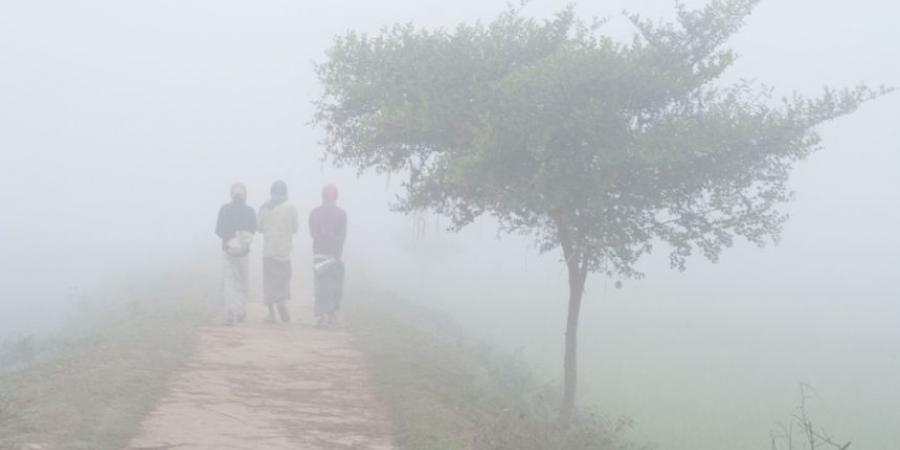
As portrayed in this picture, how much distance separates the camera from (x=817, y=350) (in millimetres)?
38688

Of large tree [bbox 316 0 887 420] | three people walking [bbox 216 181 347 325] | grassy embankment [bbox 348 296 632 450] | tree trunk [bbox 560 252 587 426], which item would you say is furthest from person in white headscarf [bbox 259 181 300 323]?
tree trunk [bbox 560 252 587 426]

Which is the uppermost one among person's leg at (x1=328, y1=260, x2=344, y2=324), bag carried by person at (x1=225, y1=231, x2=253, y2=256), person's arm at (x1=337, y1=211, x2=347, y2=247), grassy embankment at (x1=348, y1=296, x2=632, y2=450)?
person's arm at (x1=337, y1=211, x2=347, y2=247)

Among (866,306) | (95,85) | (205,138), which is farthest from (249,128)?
(866,306)

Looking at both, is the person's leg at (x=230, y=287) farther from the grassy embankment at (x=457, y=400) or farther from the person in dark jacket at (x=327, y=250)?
the grassy embankment at (x=457, y=400)

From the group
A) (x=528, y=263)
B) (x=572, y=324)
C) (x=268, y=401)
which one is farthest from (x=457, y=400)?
(x=528, y=263)

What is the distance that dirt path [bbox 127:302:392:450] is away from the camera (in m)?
9.54

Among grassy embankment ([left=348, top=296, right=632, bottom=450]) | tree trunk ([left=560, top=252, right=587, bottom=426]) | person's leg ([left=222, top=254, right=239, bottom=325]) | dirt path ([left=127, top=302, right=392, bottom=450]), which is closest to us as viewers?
dirt path ([left=127, top=302, right=392, bottom=450])

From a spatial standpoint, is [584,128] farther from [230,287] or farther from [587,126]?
[230,287]

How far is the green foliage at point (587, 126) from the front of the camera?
43.0 feet

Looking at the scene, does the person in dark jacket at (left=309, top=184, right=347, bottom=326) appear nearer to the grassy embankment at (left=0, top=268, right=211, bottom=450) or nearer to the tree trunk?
the grassy embankment at (left=0, top=268, right=211, bottom=450)

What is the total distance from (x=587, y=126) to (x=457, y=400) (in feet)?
11.5

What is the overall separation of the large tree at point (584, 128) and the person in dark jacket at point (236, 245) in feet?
10.4

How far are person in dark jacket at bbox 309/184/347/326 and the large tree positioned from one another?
10.2 feet

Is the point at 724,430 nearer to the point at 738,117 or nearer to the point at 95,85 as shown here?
the point at 738,117
